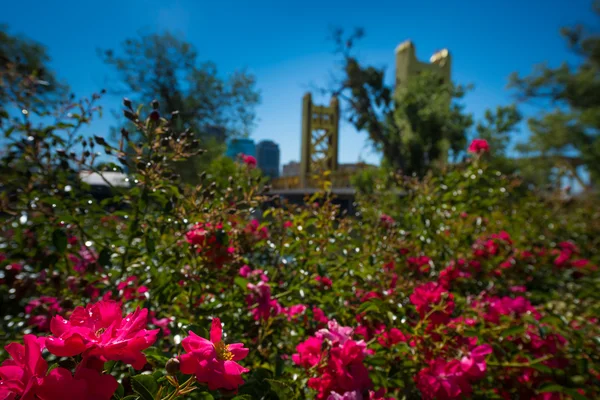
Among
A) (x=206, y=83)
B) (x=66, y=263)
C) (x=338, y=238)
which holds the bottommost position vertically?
(x=66, y=263)

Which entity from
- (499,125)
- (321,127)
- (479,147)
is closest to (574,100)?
(499,125)

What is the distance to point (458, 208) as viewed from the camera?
2.16m

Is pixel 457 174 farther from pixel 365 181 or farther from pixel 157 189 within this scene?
pixel 365 181

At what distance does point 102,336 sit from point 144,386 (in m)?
0.11

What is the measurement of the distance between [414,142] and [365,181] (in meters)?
3.60

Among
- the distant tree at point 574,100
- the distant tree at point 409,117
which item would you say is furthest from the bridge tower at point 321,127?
the distant tree at point 574,100

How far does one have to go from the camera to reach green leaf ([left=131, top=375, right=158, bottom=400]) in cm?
50

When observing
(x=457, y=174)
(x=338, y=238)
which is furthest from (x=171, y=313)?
(x=457, y=174)

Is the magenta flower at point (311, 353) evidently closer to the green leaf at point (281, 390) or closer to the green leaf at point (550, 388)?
the green leaf at point (281, 390)

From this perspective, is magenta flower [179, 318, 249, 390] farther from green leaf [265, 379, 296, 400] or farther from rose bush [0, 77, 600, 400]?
green leaf [265, 379, 296, 400]

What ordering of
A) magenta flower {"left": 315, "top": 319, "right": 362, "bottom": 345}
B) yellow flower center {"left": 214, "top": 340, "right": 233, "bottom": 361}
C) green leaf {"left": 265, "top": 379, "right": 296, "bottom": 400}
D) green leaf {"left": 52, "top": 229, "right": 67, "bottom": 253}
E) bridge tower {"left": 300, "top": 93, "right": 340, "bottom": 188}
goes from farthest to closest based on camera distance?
bridge tower {"left": 300, "top": 93, "right": 340, "bottom": 188}
green leaf {"left": 52, "top": 229, "right": 67, "bottom": 253}
magenta flower {"left": 315, "top": 319, "right": 362, "bottom": 345}
green leaf {"left": 265, "top": 379, "right": 296, "bottom": 400}
yellow flower center {"left": 214, "top": 340, "right": 233, "bottom": 361}

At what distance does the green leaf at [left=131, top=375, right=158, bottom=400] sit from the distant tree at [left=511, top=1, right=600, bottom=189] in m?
15.2

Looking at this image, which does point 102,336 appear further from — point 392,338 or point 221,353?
point 392,338

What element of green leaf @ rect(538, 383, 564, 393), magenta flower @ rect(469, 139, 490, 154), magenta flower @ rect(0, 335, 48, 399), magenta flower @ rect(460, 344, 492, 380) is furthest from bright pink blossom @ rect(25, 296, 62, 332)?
magenta flower @ rect(469, 139, 490, 154)
